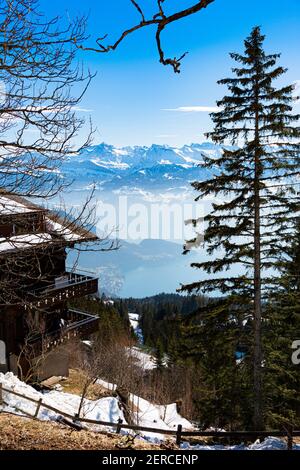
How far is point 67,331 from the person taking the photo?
21.2 metres

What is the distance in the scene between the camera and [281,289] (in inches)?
540

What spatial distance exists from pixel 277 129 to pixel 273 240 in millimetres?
3862

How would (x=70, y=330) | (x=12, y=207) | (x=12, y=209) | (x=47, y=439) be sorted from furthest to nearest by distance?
(x=70, y=330), (x=12, y=207), (x=12, y=209), (x=47, y=439)

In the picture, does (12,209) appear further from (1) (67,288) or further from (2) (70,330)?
(2) (70,330)

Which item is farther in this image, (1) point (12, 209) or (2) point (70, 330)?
(2) point (70, 330)

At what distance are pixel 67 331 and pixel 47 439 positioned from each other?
14.3 meters

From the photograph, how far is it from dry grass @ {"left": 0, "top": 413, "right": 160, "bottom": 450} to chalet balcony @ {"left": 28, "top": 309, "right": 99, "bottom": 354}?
1132 cm

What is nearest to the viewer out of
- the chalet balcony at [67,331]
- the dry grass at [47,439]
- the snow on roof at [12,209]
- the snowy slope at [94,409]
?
the snow on roof at [12,209]

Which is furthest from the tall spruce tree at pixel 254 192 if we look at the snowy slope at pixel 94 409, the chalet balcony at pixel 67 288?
the chalet balcony at pixel 67 288

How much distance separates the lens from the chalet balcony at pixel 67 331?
19.8 metres

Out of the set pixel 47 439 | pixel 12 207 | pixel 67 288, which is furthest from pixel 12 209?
pixel 67 288

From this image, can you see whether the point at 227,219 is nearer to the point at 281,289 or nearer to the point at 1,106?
the point at 281,289

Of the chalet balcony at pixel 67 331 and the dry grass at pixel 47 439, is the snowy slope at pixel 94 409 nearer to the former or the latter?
the chalet balcony at pixel 67 331

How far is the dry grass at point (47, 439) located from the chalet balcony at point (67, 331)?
1132 cm
